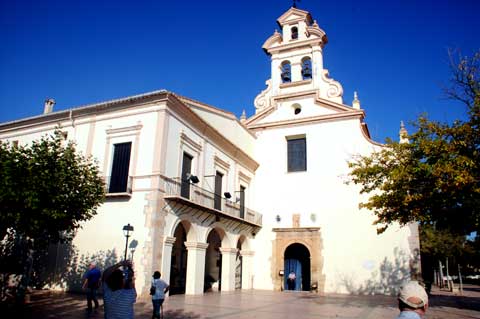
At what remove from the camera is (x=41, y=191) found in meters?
10.5

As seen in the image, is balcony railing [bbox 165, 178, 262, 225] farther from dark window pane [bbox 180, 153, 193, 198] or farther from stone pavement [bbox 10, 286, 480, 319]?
stone pavement [bbox 10, 286, 480, 319]

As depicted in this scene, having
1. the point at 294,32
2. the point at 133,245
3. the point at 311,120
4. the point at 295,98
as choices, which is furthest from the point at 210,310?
the point at 294,32

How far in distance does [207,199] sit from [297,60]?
12289 millimetres

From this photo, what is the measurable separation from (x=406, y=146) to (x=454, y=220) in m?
3.28

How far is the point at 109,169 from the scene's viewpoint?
52.8ft

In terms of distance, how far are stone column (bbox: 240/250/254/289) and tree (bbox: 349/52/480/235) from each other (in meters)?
10.5

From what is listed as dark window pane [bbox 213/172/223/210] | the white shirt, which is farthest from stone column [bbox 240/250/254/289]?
the white shirt

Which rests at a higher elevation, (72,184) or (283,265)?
(72,184)

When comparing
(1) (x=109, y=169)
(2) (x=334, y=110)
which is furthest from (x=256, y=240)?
(1) (x=109, y=169)

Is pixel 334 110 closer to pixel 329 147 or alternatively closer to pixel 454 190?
pixel 329 147

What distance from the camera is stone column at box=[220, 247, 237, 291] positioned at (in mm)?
Result: 19109

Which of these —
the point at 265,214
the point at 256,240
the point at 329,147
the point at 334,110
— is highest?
the point at 334,110

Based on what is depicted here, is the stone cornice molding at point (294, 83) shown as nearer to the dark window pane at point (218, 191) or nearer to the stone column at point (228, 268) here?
the dark window pane at point (218, 191)

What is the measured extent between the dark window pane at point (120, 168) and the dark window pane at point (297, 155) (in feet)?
36.3
